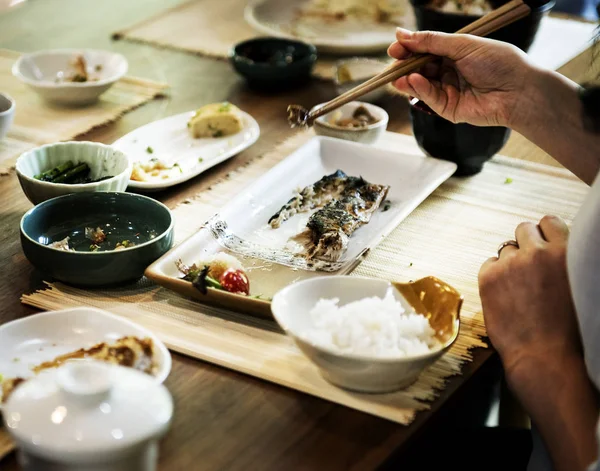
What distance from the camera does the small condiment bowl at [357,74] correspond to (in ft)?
7.74

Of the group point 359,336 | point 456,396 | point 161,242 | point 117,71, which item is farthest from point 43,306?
point 117,71

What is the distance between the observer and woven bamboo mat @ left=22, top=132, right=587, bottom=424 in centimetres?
122

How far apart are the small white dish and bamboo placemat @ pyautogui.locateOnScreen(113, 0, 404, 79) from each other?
149 cm

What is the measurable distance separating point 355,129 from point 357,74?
0.44m

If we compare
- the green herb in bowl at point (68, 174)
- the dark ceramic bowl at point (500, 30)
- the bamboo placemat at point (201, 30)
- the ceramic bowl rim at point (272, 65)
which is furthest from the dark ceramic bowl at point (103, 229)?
the bamboo placemat at point (201, 30)

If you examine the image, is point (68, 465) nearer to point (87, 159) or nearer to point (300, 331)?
point (300, 331)

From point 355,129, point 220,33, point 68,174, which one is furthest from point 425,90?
point 220,33

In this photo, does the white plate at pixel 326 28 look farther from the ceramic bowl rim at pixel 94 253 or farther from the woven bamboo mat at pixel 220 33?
the ceramic bowl rim at pixel 94 253

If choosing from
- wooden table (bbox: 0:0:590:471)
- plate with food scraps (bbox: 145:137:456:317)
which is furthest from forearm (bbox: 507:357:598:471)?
plate with food scraps (bbox: 145:137:456:317)

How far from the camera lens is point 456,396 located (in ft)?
3.99

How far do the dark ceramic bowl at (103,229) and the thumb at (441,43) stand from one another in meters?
0.64

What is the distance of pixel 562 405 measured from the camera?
1.13 metres

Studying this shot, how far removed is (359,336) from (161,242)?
1.55ft

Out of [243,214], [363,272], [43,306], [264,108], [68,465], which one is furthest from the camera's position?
[264,108]
